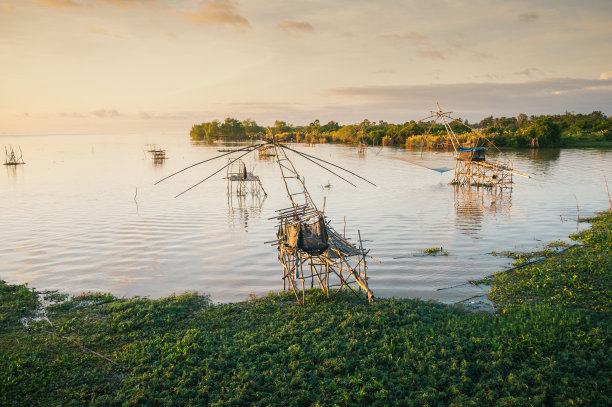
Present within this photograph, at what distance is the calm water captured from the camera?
1048 cm

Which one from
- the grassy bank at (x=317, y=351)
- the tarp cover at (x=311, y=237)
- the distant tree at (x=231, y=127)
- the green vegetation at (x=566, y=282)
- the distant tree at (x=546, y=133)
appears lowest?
the grassy bank at (x=317, y=351)

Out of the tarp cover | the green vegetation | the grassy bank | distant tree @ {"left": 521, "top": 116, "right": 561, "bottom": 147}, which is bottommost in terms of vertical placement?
the grassy bank

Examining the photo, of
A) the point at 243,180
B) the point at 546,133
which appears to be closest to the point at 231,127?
the point at 546,133

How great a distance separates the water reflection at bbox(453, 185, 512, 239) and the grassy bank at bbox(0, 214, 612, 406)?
7972 mm

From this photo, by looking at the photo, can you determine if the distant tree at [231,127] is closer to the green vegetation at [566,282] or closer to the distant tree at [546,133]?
the distant tree at [546,133]

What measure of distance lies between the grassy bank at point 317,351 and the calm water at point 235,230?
181 cm

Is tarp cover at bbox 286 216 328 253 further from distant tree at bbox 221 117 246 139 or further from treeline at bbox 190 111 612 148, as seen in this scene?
distant tree at bbox 221 117 246 139

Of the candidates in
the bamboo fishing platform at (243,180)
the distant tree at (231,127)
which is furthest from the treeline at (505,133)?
the distant tree at (231,127)

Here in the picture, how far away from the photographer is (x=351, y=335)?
21.0 feet

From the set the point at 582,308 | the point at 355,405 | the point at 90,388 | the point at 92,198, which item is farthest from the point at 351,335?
the point at 92,198

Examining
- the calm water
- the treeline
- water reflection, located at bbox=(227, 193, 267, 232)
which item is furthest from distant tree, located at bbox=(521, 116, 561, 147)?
water reflection, located at bbox=(227, 193, 267, 232)

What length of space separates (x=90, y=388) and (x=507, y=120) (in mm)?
107852

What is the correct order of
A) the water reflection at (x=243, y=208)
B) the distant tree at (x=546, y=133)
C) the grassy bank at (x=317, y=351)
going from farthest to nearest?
the distant tree at (x=546, y=133) → the water reflection at (x=243, y=208) → the grassy bank at (x=317, y=351)

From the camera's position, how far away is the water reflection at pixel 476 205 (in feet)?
53.5
